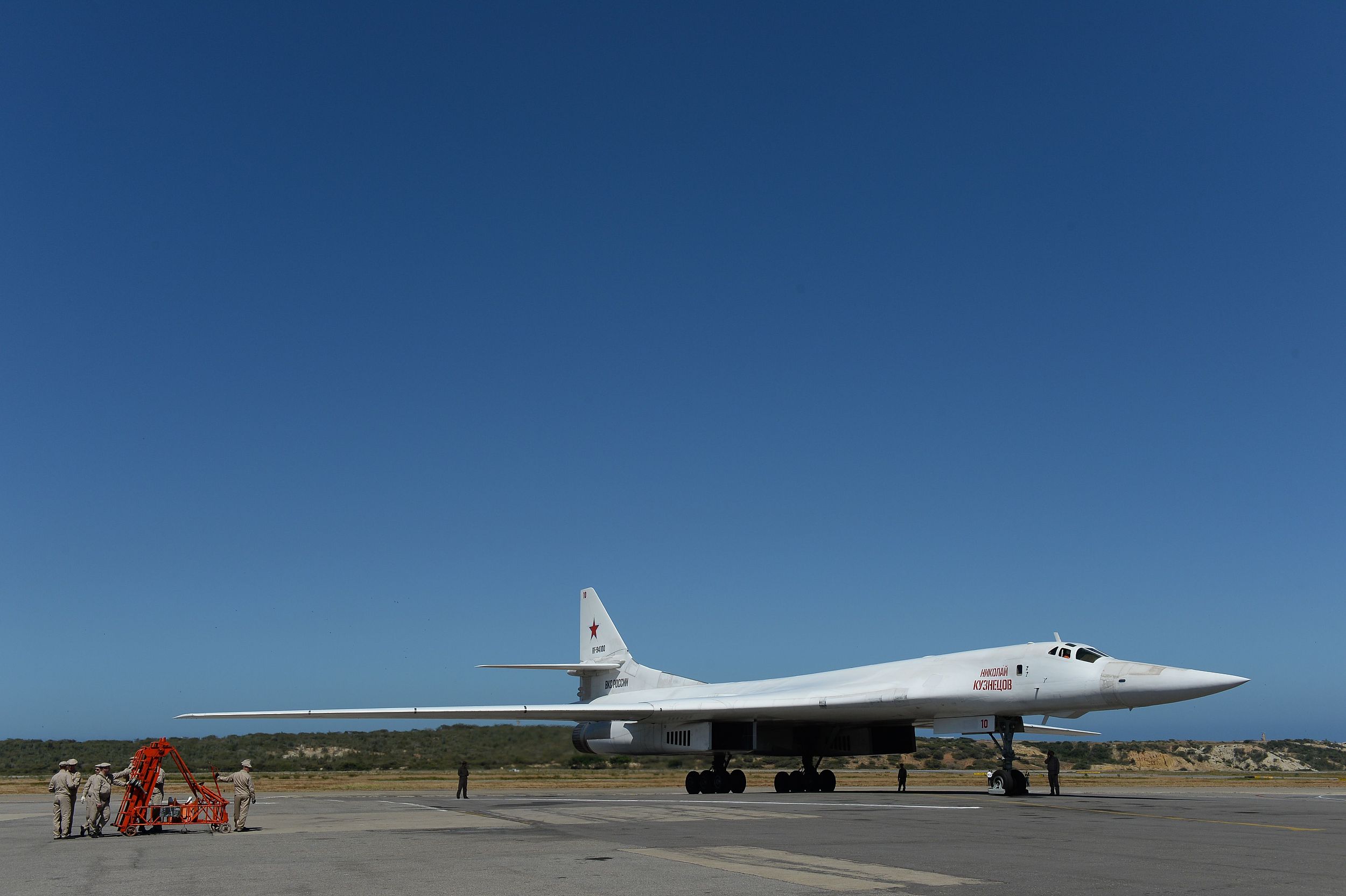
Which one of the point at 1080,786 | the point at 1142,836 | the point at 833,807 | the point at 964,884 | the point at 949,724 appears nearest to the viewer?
the point at 964,884

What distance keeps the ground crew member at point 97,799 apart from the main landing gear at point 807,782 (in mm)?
16077

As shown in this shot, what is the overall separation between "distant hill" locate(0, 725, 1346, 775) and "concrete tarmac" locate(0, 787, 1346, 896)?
26.5 metres

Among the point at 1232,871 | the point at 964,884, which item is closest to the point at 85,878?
the point at 964,884

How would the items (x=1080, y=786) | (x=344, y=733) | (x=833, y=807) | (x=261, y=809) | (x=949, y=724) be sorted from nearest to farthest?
(x=833, y=807) < (x=261, y=809) < (x=949, y=724) < (x=1080, y=786) < (x=344, y=733)

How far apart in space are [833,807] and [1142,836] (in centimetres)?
695

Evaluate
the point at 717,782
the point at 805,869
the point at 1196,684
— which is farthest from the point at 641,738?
the point at 805,869

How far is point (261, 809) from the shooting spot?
21188mm

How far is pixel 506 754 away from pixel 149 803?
30056mm

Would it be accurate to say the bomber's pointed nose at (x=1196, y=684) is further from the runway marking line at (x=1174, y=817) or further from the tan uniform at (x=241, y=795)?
the tan uniform at (x=241, y=795)

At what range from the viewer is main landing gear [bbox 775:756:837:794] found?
26797mm

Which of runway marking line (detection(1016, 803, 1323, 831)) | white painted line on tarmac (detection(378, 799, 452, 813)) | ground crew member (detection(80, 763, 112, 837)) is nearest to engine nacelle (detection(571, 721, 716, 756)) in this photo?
white painted line on tarmac (detection(378, 799, 452, 813))

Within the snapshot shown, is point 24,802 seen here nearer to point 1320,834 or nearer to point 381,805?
point 381,805

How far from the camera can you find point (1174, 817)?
15438 mm

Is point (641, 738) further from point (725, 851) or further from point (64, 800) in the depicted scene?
point (725, 851)
